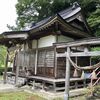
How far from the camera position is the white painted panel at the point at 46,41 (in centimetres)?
1030

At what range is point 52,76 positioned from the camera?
976cm

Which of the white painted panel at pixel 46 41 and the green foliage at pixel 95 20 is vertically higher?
the green foliage at pixel 95 20

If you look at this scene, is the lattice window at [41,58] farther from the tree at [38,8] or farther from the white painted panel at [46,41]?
the tree at [38,8]

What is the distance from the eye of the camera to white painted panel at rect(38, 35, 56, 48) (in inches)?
406

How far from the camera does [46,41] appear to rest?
1079 cm

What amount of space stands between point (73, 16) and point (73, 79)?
5.15 metres

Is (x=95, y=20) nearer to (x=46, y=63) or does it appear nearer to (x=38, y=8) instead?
(x=46, y=63)

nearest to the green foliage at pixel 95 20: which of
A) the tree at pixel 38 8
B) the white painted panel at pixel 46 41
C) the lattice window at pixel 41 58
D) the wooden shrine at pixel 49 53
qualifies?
the tree at pixel 38 8

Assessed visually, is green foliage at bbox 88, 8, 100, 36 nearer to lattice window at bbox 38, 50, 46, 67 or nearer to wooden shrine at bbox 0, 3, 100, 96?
wooden shrine at bbox 0, 3, 100, 96

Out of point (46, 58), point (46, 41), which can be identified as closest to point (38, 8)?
point (46, 41)

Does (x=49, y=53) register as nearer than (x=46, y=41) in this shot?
Yes

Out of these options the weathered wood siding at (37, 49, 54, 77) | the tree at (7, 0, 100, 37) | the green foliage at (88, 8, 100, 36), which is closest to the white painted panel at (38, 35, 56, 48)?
the weathered wood siding at (37, 49, 54, 77)

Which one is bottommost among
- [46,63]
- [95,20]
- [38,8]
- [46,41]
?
[46,63]

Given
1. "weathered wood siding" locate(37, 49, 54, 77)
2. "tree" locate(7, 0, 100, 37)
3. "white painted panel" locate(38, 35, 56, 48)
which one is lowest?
"weathered wood siding" locate(37, 49, 54, 77)
